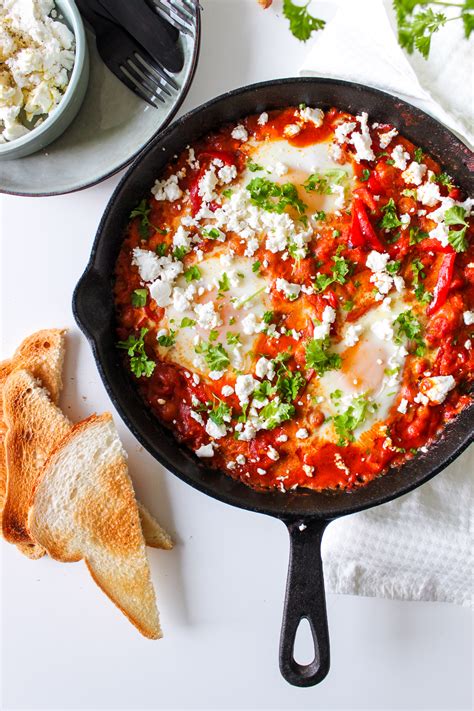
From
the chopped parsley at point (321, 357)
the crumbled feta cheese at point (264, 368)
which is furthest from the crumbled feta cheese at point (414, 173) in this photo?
the crumbled feta cheese at point (264, 368)

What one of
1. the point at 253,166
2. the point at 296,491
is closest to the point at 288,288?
the point at 253,166

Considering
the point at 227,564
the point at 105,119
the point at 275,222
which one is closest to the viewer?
the point at 275,222

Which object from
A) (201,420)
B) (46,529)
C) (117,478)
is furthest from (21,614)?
(201,420)

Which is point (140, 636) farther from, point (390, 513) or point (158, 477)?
point (390, 513)

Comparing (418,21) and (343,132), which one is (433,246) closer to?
(343,132)

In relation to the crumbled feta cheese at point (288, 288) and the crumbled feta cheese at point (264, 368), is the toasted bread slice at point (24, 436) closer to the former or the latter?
the crumbled feta cheese at point (264, 368)

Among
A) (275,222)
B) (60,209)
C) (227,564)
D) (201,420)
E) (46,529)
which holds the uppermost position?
(275,222)

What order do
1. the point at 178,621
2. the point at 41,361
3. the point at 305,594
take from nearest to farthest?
the point at 305,594 → the point at 41,361 → the point at 178,621
